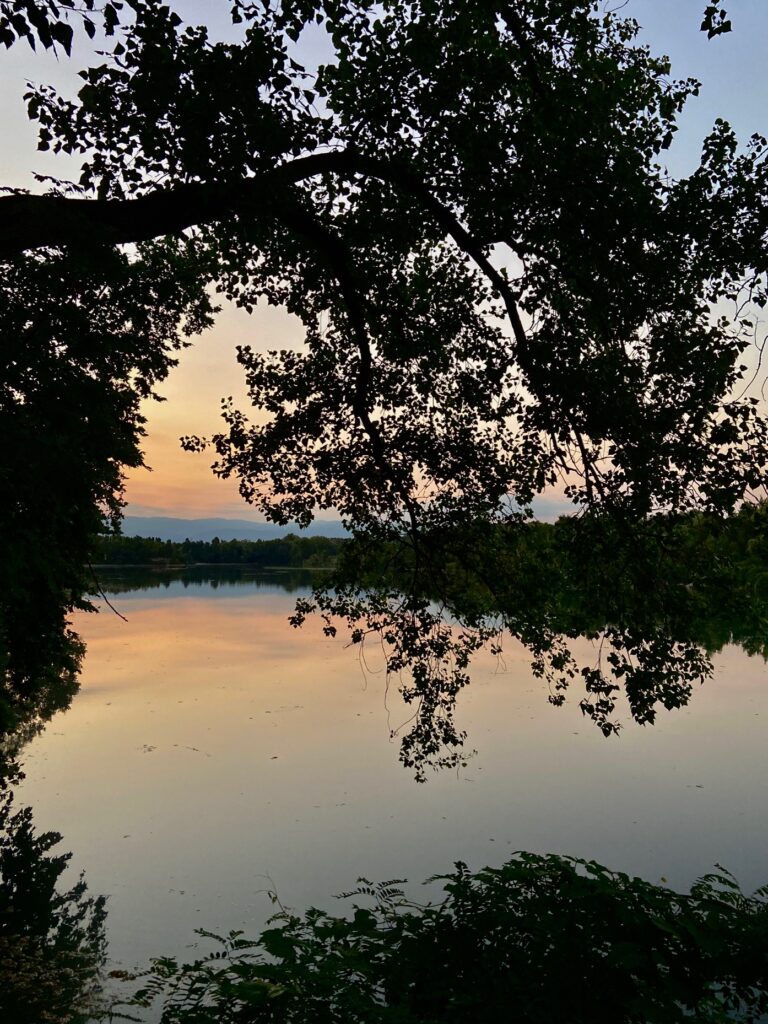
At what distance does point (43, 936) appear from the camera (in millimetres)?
7938

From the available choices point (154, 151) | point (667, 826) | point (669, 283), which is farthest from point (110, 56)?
point (667, 826)

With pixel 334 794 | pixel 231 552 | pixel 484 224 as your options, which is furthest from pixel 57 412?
pixel 231 552

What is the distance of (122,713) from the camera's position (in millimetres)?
18719

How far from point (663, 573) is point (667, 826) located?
6.66 m

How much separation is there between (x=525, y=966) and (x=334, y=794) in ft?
26.8

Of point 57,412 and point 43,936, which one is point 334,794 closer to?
point 43,936

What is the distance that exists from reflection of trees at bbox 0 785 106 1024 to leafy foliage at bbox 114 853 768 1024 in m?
0.87

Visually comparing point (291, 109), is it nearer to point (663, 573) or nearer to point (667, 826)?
point (663, 573)

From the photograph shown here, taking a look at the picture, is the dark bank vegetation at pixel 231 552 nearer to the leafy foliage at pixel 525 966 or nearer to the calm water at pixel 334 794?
the calm water at pixel 334 794

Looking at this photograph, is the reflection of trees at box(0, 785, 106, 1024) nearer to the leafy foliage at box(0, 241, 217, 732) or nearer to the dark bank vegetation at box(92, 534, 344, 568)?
the leafy foliage at box(0, 241, 217, 732)

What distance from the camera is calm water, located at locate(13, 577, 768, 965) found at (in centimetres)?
969

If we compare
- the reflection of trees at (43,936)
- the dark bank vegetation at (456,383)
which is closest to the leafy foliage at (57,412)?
the dark bank vegetation at (456,383)

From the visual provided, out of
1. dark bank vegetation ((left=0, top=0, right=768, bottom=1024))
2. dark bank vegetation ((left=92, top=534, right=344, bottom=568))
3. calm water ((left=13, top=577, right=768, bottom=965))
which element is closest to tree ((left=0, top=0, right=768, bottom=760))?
dark bank vegetation ((left=0, top=0, right=768, bottom=1024))

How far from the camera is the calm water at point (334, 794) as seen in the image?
969cm
